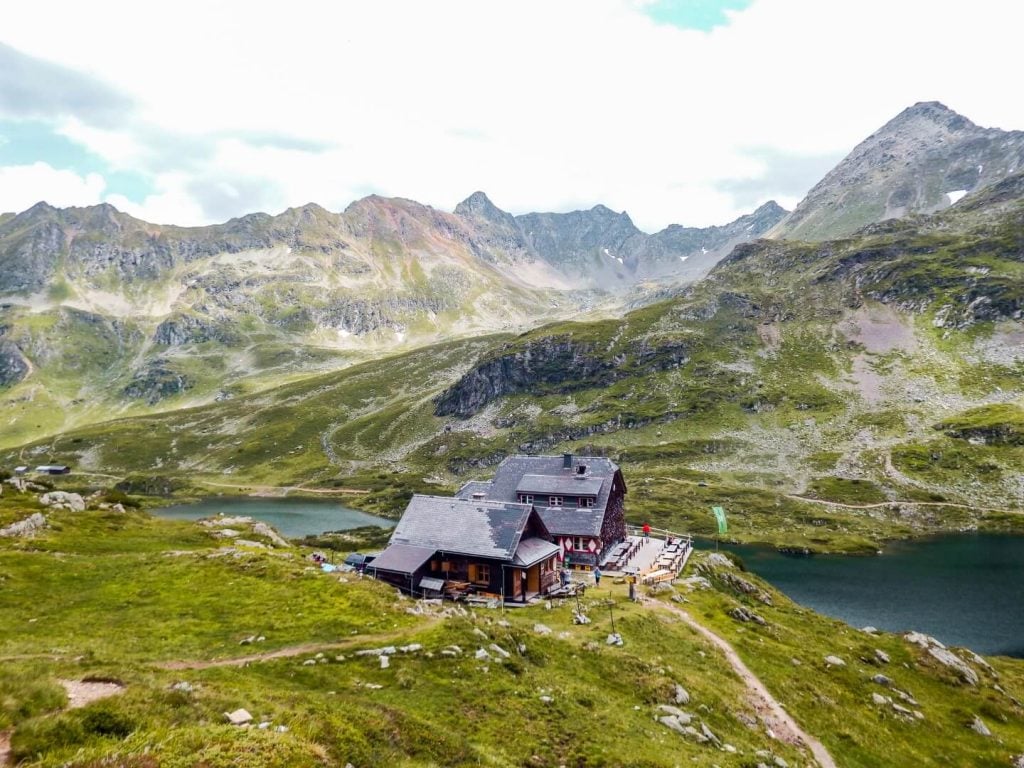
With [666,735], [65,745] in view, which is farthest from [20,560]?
[666,735]

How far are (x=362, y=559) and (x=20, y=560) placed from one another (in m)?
30.3

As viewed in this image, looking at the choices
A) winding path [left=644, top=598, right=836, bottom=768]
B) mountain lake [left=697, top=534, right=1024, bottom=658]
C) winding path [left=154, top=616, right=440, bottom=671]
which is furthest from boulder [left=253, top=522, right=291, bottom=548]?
mountain lake [left=697, top=534, right=1024, bottom=658]

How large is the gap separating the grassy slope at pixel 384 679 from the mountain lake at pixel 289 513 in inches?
3616

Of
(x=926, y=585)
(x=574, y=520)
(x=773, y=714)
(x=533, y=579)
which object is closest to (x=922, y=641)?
(x=773, y=714)

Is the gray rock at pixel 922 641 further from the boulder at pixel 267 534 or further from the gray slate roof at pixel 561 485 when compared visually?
the boulder at pixel 267 534

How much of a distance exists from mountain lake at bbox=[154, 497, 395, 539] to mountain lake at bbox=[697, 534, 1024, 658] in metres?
89.9

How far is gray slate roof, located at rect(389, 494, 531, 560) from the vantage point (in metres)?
55.7

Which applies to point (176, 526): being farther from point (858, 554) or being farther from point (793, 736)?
point (858, 554)

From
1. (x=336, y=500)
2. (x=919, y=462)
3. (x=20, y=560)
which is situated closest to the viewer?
(x=20, y=560)

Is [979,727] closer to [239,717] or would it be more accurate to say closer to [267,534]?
[239,717]

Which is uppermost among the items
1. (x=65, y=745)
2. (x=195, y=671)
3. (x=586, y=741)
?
(x=65, y=745)

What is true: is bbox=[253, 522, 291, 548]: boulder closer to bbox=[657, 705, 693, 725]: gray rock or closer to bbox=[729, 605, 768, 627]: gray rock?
bbox=[729, 605, 768, 627]: gray rock

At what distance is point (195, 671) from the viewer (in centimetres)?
2475

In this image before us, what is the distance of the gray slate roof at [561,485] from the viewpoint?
3014 inches
